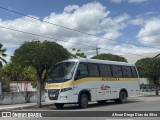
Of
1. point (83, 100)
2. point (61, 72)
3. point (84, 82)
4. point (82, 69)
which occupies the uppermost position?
point (82, 69)

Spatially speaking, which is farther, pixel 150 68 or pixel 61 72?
pixel 150 68

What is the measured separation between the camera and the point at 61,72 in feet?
70.4

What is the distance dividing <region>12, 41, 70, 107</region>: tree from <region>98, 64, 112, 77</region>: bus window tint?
2.52 m

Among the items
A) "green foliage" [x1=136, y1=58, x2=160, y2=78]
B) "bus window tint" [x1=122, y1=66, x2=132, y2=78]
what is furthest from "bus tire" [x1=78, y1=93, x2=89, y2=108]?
"green foliage" [x1=136, y1=58, x2=160, y2=78]

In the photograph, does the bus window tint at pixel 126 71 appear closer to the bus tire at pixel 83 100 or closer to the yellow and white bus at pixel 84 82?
the yellow and white bus at pixel 84 82

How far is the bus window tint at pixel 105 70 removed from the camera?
934 inches

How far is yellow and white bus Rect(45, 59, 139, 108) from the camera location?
68.3 ft

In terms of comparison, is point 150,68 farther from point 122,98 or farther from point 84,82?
point 84,82

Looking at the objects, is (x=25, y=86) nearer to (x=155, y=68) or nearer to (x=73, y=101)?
(x=73, y=101)

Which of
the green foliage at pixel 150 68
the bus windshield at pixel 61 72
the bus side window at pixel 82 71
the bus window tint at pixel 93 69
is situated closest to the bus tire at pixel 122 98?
the bus window tint at pixel 93 69

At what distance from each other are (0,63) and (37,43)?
1132 inches

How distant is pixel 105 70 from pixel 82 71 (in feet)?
9.79

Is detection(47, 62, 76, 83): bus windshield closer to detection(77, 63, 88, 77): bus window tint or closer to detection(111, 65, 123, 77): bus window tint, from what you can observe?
detection(77, 63, 88, 77): bus window tint

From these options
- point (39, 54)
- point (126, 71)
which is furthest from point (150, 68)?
point (39, 54)
